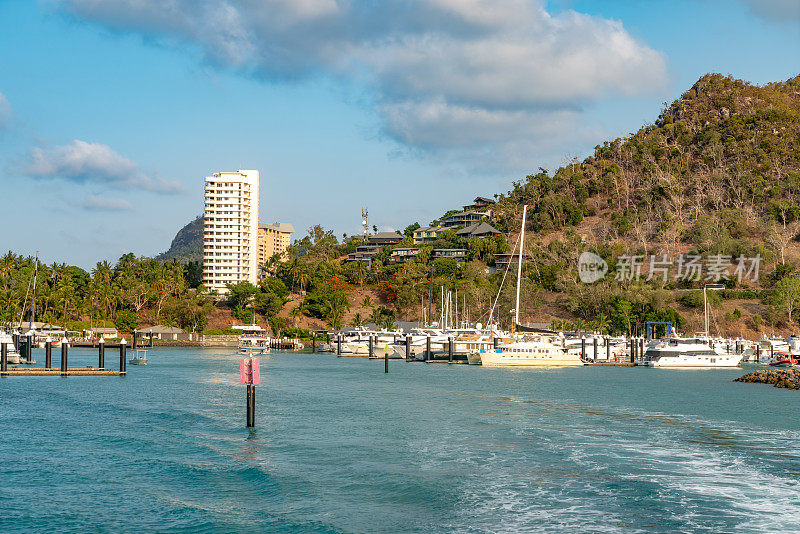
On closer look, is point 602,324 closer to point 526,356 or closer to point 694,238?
point 526,356

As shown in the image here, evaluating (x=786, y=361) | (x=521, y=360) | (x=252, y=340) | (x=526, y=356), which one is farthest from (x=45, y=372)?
(x=786, y=361)

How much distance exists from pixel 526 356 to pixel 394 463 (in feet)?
204

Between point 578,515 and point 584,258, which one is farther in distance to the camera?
point 584,258

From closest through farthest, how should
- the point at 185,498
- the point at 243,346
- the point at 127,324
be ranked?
the point at 185,498
the point at 243,346
the point at 127,324

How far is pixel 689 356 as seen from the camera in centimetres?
9519

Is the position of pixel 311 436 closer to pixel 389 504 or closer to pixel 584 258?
pixel 389 504

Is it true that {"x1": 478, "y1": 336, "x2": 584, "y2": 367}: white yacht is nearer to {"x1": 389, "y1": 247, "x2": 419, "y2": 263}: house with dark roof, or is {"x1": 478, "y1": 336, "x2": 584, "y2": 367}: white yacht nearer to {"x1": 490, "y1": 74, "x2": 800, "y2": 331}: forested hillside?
{"x1": 490, "y1": 74, "x2": 800, "y2": 331}: forested hillside

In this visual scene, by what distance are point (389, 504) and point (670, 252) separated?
15813 centimetres

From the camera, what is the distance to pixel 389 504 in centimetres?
2195

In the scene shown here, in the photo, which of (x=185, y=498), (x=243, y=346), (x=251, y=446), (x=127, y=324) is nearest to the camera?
(x=185, y=498)

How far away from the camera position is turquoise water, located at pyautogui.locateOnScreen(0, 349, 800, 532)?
806 inches

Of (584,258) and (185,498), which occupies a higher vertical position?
(584,258)

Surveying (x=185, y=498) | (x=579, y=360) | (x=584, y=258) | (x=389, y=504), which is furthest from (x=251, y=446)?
(x=584, y=258)

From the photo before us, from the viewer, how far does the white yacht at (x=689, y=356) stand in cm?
9488
